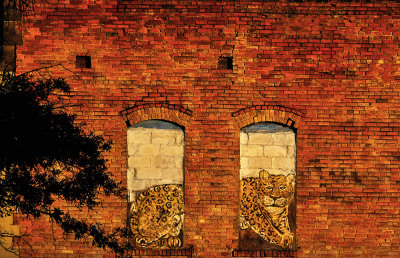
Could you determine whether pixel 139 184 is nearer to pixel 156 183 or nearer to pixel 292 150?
pixel 156 183

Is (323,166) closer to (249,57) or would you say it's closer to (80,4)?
(249,57)

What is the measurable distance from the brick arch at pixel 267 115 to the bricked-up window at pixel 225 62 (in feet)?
2.78

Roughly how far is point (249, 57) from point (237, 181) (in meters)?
2.28

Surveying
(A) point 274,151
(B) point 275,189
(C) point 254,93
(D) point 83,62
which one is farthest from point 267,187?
(D) point 83,62

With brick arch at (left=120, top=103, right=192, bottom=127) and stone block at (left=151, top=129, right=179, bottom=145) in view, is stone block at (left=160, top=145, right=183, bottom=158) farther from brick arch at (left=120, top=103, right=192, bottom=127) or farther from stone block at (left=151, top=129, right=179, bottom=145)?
brick arch at (left=120, top=103, right=192, bottom=127)

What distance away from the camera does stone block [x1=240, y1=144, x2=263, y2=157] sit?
8.77m

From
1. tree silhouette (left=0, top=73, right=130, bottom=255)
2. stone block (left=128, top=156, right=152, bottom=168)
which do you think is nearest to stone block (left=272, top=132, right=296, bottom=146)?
stone block (left=128, top=156, right=152, bottom=168)

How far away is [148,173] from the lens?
8.73 metres

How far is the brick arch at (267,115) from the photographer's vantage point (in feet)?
28.4

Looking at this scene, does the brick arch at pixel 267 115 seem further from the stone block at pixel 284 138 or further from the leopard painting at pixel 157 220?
the leopard painting at pixel 157 220

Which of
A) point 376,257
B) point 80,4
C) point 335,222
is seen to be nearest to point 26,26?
point 80,4

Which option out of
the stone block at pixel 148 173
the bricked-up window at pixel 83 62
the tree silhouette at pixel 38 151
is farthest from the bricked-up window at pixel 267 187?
the bricked-up window at pixel 83 62

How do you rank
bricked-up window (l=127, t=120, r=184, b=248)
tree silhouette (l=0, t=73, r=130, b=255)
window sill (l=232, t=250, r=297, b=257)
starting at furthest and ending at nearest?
bricked-up window (l=127, t=120, r=184, b=248) < window sill (l=232, t=250, r=297, b=257) < tree silhouette (l=0, t=73, r=130, b=255)

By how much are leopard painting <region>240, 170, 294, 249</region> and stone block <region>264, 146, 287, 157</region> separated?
0.33m
